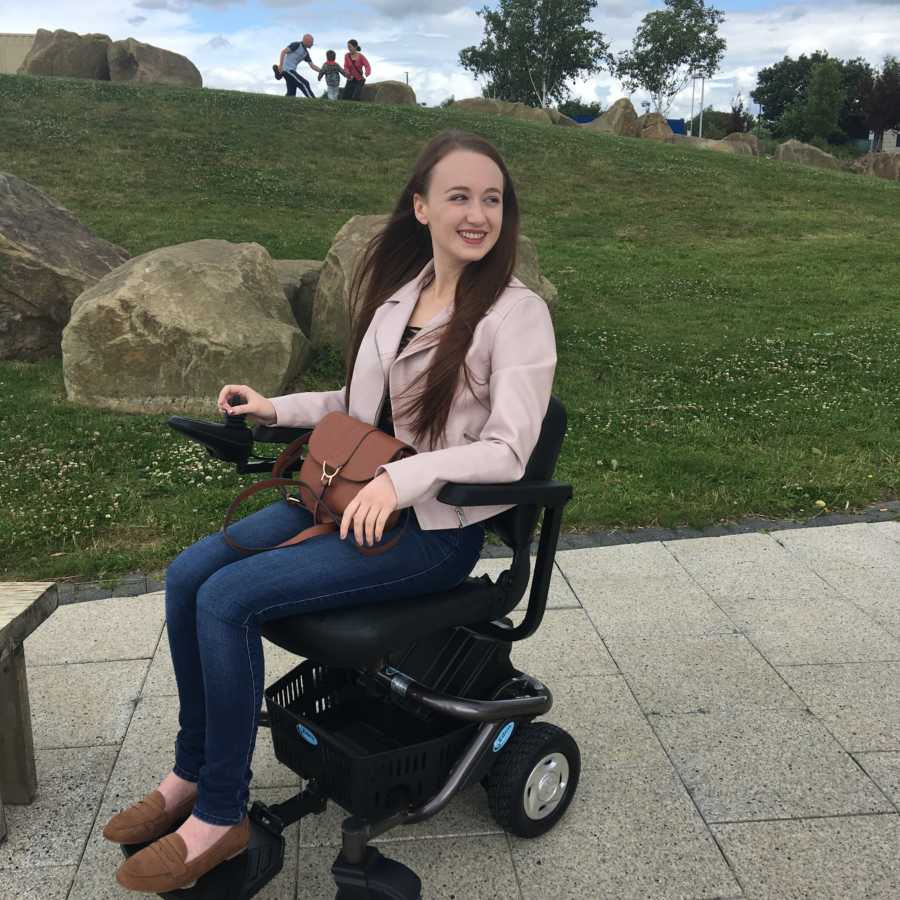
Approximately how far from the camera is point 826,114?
44.8m

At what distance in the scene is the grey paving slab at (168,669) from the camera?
10.3 ft

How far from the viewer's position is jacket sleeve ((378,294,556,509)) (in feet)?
6.77

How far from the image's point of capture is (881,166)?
25.9 meters

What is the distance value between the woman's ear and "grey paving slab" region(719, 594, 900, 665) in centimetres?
197

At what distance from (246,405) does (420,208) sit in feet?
2.32

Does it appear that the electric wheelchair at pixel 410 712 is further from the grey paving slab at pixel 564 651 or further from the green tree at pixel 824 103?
the green tree at pixel 824 103

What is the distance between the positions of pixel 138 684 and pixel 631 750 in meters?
1.65

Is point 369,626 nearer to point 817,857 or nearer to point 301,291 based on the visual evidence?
point 817,857

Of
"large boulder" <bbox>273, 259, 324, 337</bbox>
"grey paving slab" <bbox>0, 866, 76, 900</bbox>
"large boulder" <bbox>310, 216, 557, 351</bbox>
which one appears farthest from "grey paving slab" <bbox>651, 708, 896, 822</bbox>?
"large boulder" <bbox>273, 259, 324, 337</bbox>

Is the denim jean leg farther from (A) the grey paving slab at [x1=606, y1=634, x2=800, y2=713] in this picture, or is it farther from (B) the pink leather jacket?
(A) the grey paving slab at [x1=606, y1=634, x2=800, y2=713]

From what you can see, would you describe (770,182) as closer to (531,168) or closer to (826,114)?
(531,168)

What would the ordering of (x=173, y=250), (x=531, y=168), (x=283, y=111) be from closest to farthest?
1. (x=173, y=250)
2. (x=531, y=168)
3. (x=283, y=111)

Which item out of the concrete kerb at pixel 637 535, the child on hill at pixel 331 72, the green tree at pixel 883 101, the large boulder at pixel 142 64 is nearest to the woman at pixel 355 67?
the child on hill at pixel 331 72

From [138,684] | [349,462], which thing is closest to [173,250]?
[138,684]
